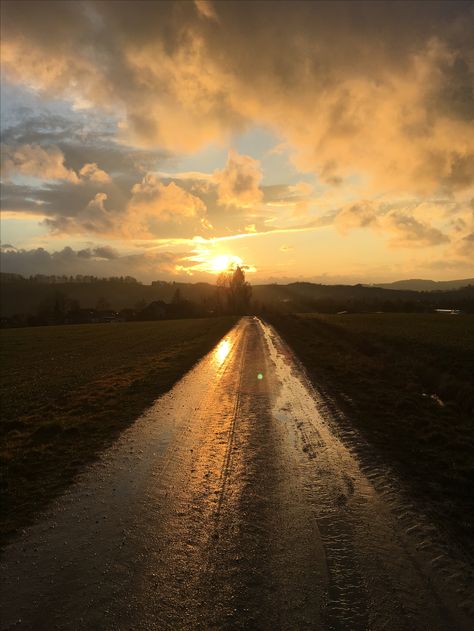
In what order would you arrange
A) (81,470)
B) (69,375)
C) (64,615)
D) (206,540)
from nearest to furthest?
(64,615) < (206,540) < (81,470) < (69,375)

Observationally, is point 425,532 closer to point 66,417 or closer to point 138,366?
point 66,417

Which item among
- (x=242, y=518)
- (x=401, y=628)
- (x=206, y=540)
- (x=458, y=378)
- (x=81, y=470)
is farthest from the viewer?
(x=458, y=378)

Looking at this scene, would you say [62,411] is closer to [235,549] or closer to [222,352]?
[235,549]

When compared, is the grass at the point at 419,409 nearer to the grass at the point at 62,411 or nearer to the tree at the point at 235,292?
the grass at the point at 62,411

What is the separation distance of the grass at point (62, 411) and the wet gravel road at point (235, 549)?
0.71m

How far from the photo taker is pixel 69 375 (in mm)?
22375

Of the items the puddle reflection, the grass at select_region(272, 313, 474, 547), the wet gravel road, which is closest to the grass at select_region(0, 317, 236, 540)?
the wet gravel road

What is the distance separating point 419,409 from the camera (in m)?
13.3

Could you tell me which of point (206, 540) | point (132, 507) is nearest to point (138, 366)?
point (132, 507)

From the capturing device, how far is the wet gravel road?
4551mm

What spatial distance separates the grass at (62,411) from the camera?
8367mm

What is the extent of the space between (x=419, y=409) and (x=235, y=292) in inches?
4748

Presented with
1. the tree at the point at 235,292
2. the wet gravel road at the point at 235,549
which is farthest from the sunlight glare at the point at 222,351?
the tree at the point at 235,292

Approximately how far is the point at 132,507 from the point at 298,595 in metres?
3.59
